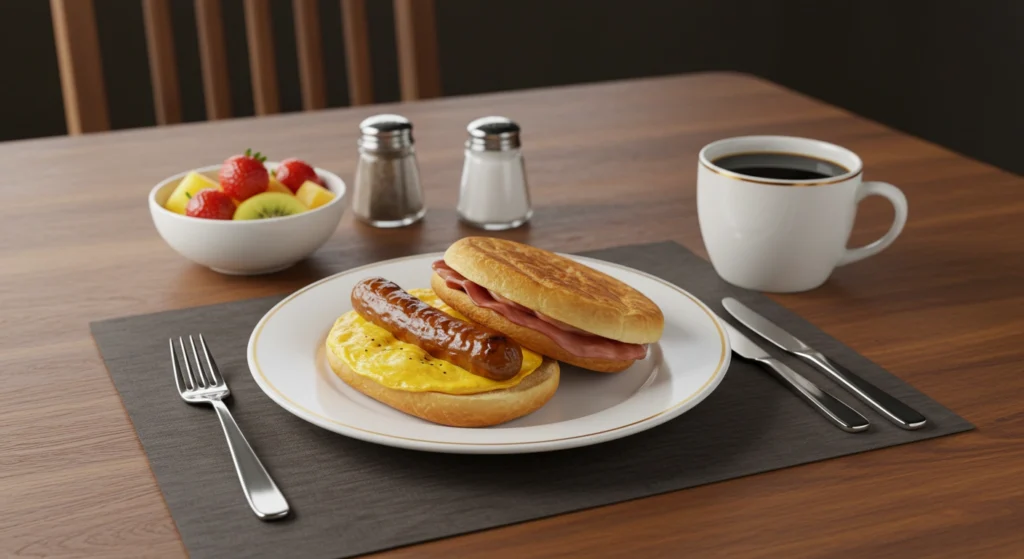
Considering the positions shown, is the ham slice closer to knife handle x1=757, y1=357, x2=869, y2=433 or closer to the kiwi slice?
knife handle x1=757, y1=357, x2=869, y2=433

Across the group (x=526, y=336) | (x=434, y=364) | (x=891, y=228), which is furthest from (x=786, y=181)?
(x=434, y=364)

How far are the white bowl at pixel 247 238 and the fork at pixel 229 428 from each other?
18 centimetres

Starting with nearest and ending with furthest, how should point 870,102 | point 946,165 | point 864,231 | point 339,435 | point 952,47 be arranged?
point 339,435 < point 864,231 < point 946,165 < point 952,47 < point 870,102

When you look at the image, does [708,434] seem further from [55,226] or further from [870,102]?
[870,102]

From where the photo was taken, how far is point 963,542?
770 mm

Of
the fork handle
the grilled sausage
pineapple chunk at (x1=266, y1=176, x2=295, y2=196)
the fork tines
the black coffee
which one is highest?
the black coffee

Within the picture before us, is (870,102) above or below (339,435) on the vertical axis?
below

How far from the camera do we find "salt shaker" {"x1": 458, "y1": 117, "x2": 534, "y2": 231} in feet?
4.83

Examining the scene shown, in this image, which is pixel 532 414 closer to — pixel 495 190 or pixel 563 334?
pixel 563 334

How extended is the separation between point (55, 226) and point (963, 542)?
127 centimetres

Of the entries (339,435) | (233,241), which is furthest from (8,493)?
(233,241)

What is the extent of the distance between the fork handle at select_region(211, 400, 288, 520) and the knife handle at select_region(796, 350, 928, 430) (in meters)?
0.55

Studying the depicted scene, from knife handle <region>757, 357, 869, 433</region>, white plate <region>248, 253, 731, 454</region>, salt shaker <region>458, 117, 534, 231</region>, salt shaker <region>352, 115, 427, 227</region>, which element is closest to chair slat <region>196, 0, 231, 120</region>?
salt shaker <region>352, 115, 427, 227</region>

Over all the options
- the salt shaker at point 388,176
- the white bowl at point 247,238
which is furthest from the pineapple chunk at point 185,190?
the salt shaker at point 388,176
